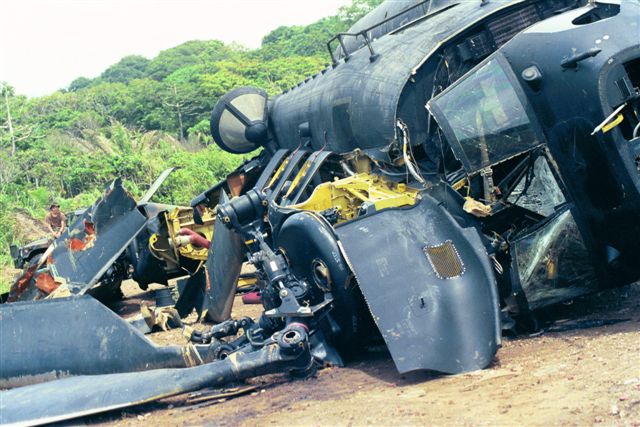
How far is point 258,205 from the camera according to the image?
9297mm

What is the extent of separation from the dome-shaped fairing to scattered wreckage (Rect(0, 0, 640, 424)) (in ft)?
15.1

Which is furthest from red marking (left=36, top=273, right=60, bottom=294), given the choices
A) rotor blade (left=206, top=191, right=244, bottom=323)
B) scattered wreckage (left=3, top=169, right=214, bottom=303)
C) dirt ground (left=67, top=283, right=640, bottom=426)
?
dirt ground (left=67, top=283, right=640, bottom=426)

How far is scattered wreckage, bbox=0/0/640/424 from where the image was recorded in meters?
6.32

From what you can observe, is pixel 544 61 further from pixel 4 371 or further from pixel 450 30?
pixel 4 371

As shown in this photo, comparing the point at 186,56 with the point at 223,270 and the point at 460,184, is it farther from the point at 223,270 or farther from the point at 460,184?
the point at 460,184

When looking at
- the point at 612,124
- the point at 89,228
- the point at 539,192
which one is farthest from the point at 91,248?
the point at 612,124

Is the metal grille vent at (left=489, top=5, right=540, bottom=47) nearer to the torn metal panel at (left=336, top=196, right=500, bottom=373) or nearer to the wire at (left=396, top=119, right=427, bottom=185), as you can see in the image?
the wire at (left=396, top=119, right=427, bottom=185)

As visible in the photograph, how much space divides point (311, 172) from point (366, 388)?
385 cm

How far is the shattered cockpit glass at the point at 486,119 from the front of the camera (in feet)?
22.5

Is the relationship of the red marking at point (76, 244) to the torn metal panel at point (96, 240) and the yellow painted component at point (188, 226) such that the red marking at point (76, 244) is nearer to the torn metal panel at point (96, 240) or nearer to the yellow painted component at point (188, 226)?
the torn metal panel at point (96, 240)

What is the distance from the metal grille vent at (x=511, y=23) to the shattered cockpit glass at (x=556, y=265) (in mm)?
2400

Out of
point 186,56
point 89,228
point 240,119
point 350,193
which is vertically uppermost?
point 186,56

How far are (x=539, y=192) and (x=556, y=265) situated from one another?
0.67 metres

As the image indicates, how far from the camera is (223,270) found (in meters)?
10.0
